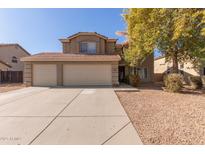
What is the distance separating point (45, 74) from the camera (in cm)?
1692

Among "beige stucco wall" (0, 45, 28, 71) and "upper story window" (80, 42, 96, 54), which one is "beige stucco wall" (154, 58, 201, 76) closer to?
"upper story window" (80, 42, 96, 54)

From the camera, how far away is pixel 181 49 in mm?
15109

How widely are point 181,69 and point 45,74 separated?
1839cm

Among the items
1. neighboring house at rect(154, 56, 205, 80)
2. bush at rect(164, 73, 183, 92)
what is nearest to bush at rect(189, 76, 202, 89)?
neighboring house at rect(154, 56, 205, 80)

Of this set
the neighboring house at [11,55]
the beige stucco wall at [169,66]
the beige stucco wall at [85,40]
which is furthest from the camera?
the neighboring house at [11,55]

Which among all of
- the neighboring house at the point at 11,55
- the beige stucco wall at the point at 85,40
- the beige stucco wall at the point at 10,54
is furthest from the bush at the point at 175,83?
the beige stucco wall at the point at 10,54

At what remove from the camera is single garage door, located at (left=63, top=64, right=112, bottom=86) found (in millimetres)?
17016

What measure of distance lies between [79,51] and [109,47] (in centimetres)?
382

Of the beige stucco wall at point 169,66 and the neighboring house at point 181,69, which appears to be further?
the beige stucco wall at point 169,66

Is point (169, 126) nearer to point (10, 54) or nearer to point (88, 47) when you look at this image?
point (88, 47)

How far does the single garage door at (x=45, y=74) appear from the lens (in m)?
16.9

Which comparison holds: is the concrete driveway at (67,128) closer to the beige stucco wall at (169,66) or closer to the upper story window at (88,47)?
the upper story window at (88,47)

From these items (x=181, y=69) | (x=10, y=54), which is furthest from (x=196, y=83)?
(x=10, y=54)

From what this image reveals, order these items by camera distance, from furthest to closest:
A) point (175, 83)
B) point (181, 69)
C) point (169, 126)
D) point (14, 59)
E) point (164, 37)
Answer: point (14, 59)
point (181, 69)
point (164, 37)
point (175, 83)
point (169, 126)
